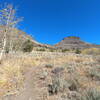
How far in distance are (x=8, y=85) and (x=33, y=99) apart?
1.65 meters

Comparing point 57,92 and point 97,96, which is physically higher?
point 97,96

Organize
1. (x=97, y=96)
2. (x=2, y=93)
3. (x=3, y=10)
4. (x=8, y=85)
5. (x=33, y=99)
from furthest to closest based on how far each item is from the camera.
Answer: (x=3, y=10), (x=8, y=85), (x=2, y=93), (x=33, y=99), (x=97, y=96)

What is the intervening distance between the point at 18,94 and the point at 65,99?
1.82 meters

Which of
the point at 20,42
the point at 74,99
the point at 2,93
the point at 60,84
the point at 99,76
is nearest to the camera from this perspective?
the point at 74,99

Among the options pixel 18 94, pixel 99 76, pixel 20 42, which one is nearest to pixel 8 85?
pixel 18 94

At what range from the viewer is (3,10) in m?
7.81

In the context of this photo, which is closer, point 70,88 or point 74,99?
point 74,99

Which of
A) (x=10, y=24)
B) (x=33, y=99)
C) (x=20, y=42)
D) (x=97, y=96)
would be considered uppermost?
(x=10, y=24)

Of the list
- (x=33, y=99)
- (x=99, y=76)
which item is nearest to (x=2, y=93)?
(x=33, y=99)

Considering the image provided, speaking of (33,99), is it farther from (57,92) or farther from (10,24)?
(10,24)

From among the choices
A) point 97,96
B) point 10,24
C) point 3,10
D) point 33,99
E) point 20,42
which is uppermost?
point 3,10

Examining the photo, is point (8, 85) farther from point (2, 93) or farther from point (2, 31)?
point (2, 31)

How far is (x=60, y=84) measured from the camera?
3.81 meters

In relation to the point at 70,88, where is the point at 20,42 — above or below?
above
